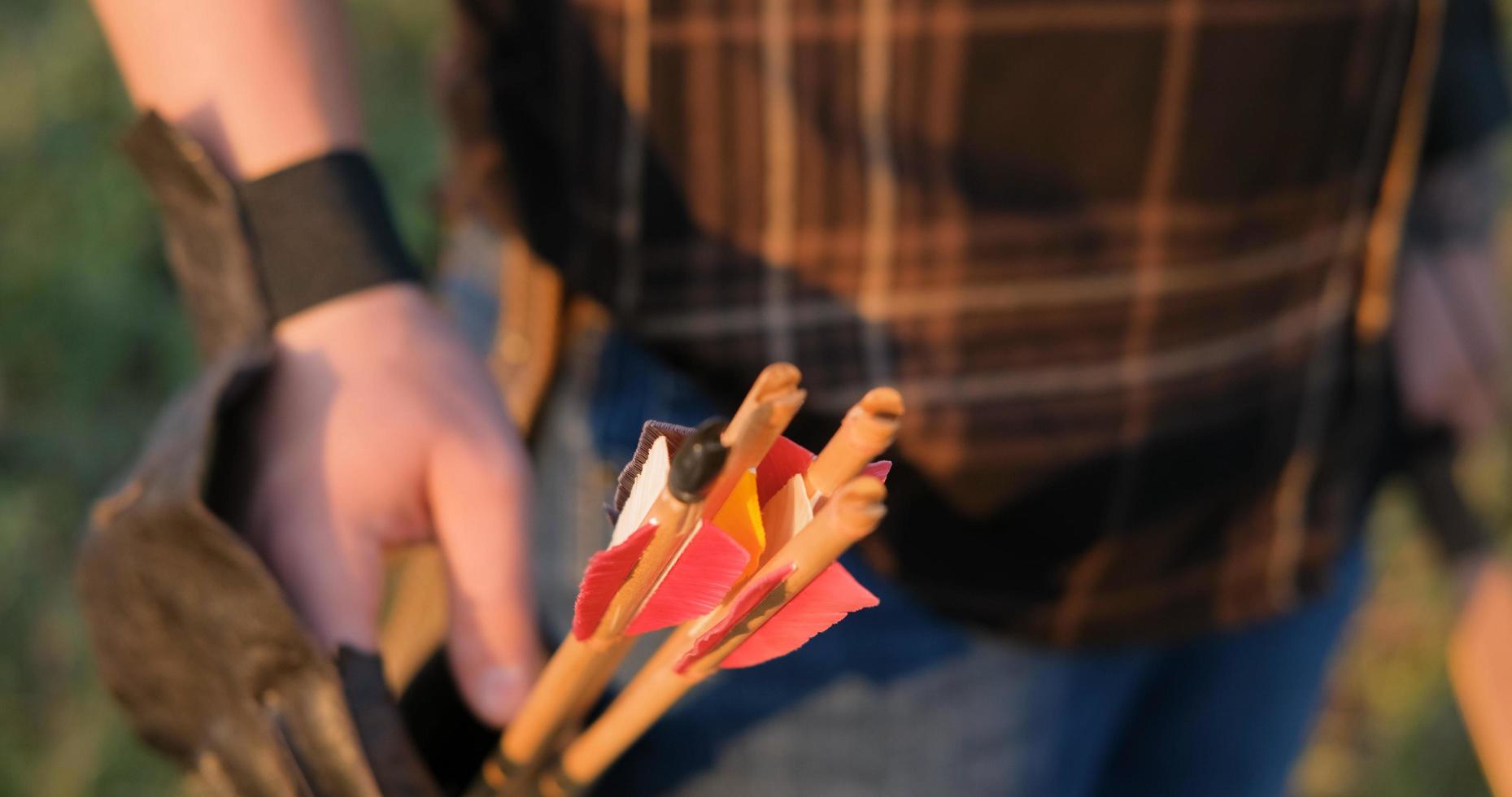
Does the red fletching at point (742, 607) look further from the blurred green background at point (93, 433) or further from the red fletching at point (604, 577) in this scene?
the blurred green background at point (93, 433)

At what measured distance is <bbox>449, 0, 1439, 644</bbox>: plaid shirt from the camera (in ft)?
2.19

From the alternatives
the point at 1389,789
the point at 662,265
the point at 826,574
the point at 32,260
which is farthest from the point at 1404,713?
the point at 32,260

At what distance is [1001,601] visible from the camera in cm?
75

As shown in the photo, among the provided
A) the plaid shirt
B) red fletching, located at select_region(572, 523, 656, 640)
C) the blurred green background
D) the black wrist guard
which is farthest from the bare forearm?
the blurred green background

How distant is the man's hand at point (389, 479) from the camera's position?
51 centimetres

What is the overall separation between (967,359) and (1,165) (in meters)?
3.02

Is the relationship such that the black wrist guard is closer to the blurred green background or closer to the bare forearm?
the bare forearm

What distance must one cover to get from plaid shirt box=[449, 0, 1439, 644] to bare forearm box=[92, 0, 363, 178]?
0.15 metres

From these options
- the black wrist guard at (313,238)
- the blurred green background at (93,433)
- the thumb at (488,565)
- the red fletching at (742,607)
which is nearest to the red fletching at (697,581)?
the red fletching at (742,607)

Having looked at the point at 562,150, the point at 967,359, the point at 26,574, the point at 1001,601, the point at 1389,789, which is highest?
the point at 562,150

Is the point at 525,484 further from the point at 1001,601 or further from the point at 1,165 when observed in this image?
the point at 1,165

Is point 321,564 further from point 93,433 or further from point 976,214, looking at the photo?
point 93,433

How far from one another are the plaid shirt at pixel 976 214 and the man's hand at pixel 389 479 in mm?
178

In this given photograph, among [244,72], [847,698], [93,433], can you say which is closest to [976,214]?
[847,698]
